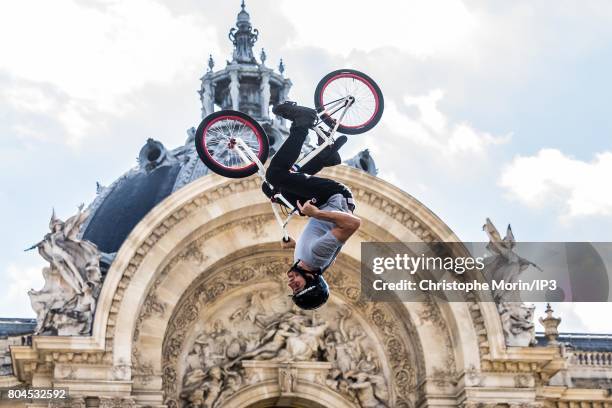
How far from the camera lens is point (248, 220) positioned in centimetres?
2448

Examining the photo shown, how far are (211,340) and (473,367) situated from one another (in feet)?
15.4

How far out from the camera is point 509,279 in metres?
24.2

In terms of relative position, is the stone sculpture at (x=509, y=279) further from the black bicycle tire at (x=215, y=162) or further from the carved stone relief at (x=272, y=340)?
the black bicycle tire at (x=215, y=162)

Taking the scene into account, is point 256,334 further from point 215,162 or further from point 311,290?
point 311,290

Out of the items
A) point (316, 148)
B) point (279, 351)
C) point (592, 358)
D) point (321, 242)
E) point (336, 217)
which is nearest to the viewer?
point (336, 217)

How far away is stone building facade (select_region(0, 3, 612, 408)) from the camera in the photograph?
74.6ft

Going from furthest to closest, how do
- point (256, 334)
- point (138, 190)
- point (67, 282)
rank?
point (138, 190) → point (256, 334) → point (67, 282)

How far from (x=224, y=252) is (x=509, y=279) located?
505 cm

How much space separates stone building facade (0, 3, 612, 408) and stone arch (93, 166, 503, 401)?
2 centimetres

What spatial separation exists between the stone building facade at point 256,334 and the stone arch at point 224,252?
25mm

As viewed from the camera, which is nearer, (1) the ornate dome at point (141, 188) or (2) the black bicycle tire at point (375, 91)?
(2) the black bicycle tire at point (375, 91)

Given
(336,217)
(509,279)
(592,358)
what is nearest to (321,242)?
(336,217)

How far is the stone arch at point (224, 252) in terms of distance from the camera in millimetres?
22922

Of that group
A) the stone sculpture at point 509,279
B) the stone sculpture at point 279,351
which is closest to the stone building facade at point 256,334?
the stone sculpture at point 279,351
